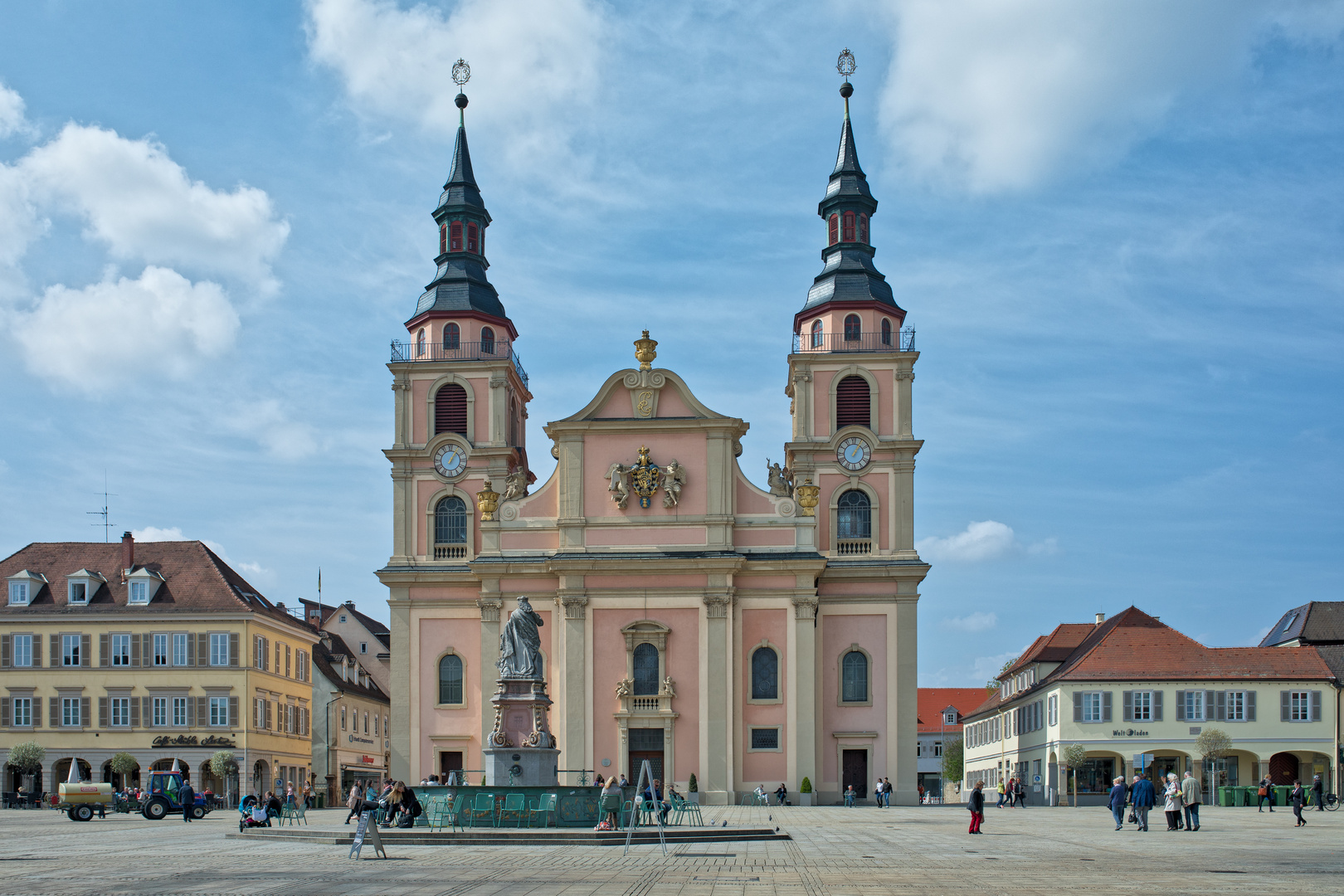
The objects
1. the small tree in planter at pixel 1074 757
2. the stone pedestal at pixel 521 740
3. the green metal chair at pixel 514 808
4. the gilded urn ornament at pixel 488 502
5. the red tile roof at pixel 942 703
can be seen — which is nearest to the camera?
the green metal chair at pixel 514 808

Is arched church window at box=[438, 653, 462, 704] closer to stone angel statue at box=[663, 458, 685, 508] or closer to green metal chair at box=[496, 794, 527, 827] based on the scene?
stone angel statue at box=[663, 458, 685, 508]

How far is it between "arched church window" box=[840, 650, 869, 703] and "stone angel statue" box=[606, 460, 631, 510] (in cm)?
1049

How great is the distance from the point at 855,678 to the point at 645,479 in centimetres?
1116

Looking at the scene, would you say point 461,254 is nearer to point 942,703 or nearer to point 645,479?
point 645,479

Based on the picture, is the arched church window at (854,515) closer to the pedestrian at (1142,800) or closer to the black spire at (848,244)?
the black spire at (848,244)

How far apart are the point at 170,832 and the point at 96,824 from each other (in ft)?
22.9

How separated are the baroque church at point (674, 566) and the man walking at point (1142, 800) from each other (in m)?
21.4

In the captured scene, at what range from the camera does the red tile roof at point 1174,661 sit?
6481 cm

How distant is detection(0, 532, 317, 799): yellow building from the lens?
62188 millimetres

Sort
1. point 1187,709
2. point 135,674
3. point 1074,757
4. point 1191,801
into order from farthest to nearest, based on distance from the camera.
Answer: point 1187,709, point 1074,757, point 135,674, point 1191,801

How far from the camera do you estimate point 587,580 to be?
56469mm

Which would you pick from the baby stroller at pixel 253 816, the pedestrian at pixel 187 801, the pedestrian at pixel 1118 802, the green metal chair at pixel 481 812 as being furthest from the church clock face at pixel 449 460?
the pedestrian at pixel 1118 802

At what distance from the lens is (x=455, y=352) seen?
62969 millimetres

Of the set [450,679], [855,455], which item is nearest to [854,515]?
[855,455]
